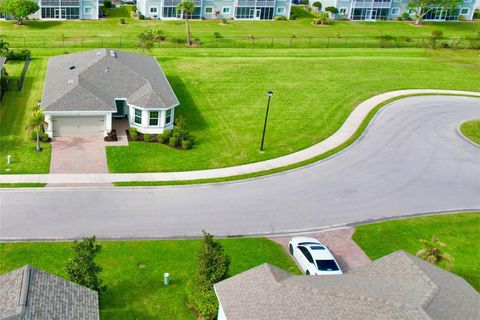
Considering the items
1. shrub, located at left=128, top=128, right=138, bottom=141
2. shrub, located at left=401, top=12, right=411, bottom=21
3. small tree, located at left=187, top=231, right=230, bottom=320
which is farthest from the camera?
shrub, located at left=401, top=12, right=411, bottom=21

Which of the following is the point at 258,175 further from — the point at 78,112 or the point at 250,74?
the point at 250,74

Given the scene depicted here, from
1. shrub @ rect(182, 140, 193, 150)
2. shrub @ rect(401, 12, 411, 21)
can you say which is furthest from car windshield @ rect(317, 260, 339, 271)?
shrub @ rect(401, 12, 411, 21)

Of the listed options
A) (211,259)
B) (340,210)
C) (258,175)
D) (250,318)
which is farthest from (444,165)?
(250,318)

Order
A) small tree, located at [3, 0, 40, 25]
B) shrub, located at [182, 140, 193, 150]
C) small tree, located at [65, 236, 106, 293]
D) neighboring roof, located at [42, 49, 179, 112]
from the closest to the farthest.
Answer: small tree, located at [65, 236, 106, 293] < shrub, located at [182, 140, 193, 150] < neighboring roof, located at [42, 49, 179, 112] < small tree, located at [3, 0, 40, 25]

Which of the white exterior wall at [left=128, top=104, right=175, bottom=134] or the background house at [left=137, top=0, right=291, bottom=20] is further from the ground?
the background house at [left=137, top=0, right=291, bottom=20]

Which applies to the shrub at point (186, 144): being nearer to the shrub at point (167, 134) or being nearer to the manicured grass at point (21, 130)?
the shrub at point (167, 134)

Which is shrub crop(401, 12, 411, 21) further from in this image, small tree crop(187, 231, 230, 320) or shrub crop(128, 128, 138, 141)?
small tree crop(187, 231, 230, 320)

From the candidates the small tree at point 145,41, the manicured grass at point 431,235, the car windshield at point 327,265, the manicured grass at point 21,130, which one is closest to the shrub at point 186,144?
the manicured grass at point 21,130
